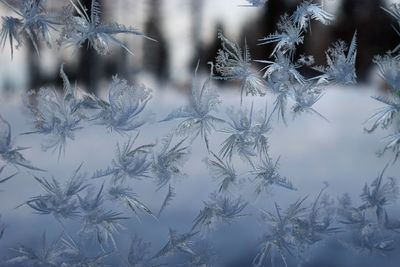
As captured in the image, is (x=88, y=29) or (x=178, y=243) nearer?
(x=88, y=29)

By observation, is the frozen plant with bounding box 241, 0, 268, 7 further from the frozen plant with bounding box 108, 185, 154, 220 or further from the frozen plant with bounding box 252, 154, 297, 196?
the frozen plant with bounding box 108, 185, 154, 220

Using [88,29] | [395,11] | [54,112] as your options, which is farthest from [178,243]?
[395,11]

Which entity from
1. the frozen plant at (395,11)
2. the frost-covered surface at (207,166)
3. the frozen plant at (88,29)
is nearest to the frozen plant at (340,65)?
the frost-covered surface at (207,166)

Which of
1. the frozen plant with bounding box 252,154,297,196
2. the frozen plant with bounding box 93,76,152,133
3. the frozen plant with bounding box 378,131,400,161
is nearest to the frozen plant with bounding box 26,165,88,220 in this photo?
the frozen plant with bounding box 93,76,152,133

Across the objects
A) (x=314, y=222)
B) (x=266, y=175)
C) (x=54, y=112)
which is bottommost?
(x=314, y=222)

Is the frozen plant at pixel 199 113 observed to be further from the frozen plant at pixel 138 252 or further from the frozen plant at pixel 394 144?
the frozen plant at pixel 394 144

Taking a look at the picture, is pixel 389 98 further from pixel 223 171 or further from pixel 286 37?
pixel 223 171

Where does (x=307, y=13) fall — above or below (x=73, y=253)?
above
